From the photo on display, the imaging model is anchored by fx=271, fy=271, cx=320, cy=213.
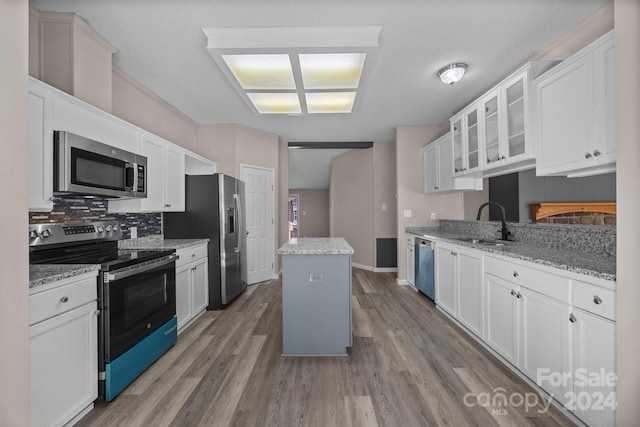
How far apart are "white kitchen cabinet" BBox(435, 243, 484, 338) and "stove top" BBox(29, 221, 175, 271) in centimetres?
265

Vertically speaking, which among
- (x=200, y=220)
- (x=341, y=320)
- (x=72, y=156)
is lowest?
(x=341, y=320)

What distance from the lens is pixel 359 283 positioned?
456 cm

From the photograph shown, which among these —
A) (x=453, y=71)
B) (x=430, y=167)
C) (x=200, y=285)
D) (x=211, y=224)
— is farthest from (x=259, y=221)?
(x=453, y=71)

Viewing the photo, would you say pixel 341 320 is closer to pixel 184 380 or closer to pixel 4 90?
pixel 184 380

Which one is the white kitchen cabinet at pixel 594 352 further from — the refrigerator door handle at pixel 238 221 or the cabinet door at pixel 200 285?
the refrigerator door handle at pixel 238 221

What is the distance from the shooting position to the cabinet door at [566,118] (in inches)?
66.4

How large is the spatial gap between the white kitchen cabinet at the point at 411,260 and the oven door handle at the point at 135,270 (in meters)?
3.16

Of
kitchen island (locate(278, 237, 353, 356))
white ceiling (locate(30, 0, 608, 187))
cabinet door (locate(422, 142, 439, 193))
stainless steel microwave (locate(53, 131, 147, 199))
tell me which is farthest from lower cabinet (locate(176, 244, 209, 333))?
cabinet door (locate(422, 142, 439, 193))

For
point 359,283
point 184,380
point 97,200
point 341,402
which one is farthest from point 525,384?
point 97,200

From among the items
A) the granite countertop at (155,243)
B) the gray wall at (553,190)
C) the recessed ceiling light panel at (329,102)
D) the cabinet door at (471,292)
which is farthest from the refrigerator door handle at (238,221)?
the gray wall at (553,190)

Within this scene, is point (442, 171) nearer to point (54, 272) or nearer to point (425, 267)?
point (425, 267)

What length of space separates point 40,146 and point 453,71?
326 centimetres

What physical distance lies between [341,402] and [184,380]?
1.11m

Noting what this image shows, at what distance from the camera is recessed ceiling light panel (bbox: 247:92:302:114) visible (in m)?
3.12
